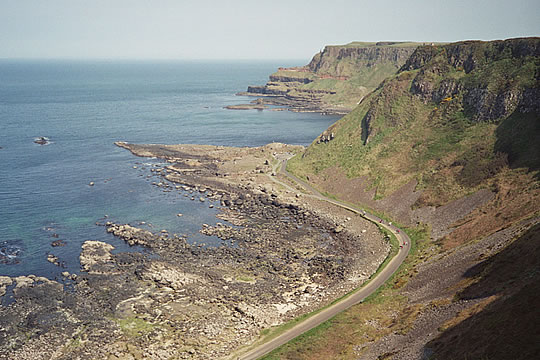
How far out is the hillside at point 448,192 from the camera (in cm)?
4850

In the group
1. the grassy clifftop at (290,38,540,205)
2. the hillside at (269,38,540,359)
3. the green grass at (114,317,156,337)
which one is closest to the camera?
the hillside at (269,38,540,359)

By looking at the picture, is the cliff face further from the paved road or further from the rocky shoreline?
the rocky shoreline

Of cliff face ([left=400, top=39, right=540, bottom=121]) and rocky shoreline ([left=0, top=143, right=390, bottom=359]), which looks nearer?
rocky shoreline ([left=0, top=143, right=390, bottom=359])

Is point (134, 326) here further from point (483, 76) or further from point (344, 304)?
point (483, 76)

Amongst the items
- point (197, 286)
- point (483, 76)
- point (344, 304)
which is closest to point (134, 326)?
point (197, 286)

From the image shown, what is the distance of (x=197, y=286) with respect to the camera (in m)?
74.6

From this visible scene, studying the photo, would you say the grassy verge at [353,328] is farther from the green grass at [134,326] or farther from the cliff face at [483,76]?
the cliff face at [483,76]

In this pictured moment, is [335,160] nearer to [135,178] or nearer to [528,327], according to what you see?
[135,178]

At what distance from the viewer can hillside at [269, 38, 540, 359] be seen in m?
48.5

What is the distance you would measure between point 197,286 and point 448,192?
59169 millimetres

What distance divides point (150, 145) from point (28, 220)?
8260 centimetres

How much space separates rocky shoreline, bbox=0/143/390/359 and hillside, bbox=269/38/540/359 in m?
9.27

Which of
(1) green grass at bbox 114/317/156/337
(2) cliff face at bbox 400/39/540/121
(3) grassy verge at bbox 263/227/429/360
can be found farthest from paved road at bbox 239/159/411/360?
(2) cliff face at bbox 400/39/540/121

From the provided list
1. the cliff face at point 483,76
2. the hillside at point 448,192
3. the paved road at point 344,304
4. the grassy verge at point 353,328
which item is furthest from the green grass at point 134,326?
the cliff face at point 483,76
